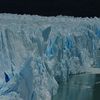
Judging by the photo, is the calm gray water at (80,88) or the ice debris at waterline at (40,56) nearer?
the ice debris at waterline at (40,56)

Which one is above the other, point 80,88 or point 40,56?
point 40,56

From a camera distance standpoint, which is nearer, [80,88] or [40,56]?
[40,56]

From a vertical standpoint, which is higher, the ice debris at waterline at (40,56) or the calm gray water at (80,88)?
the ice debris at waterline at (40,56)

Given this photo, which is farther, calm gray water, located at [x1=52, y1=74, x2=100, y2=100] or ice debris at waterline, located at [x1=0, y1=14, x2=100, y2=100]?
calm gray water, located at [x1=52, y1=74, x2=100, y2=100]

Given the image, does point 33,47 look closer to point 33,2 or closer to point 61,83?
point 61,83

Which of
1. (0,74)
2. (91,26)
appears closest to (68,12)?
(91,26)
